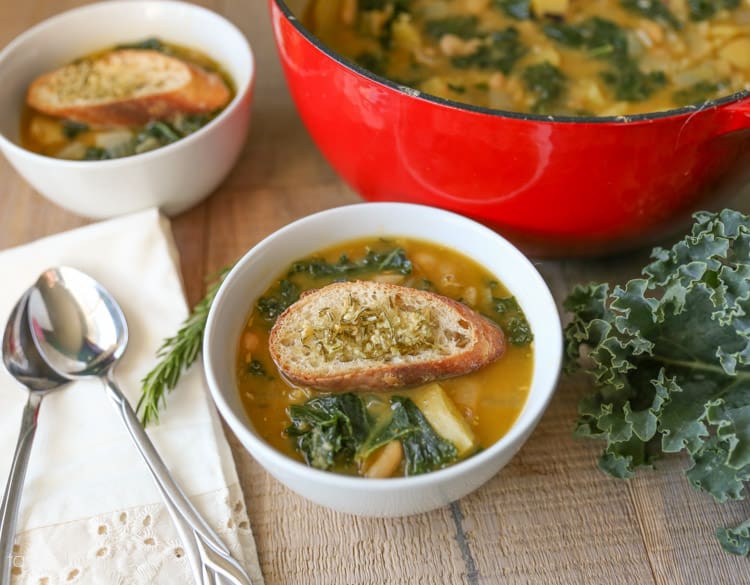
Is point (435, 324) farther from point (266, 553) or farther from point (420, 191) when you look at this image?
point (266, 553)

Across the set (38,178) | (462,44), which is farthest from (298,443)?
(462,44)

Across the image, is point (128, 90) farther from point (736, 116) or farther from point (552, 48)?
point (736, 116)

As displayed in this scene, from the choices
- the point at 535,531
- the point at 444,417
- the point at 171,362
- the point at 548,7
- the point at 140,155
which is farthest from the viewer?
the point at 548,7

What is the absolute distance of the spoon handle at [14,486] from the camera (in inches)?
63.9

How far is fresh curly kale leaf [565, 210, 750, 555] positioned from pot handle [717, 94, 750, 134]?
0.18 m

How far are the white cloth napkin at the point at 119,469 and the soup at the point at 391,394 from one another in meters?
0.23

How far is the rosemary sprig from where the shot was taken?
73.5 inches

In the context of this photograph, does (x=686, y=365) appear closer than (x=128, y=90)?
Yes

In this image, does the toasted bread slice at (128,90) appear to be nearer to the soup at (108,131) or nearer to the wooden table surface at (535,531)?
the soup at (108,131)

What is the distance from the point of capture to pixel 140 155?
7.16ft

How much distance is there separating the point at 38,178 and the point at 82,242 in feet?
0.71

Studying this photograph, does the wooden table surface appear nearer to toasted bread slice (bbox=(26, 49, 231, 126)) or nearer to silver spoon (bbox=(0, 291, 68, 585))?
silver spoon (bbox=(0, 291, 68, 585))

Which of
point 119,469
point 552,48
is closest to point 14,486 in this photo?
point 119,469

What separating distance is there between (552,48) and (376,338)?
1.22m
